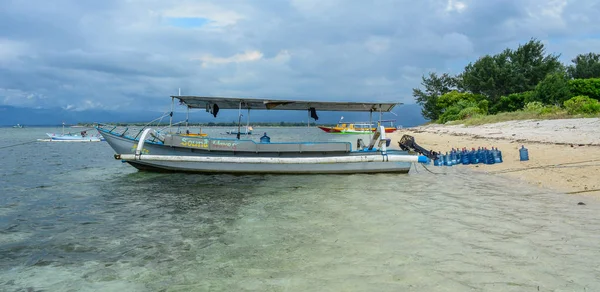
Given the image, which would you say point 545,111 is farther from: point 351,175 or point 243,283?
point 243,283

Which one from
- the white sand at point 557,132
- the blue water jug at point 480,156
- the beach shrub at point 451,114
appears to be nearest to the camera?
the blue water jug at point 480,156

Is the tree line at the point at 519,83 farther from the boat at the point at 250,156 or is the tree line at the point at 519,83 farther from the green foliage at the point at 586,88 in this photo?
the boat at the point at 250,156

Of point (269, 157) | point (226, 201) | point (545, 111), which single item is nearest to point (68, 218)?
point (226, 201)

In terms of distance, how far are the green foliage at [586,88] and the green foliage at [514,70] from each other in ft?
39.9

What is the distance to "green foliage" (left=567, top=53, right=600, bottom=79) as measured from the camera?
65.0m

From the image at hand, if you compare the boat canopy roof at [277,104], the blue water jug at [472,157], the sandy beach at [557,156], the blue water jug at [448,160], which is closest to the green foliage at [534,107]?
the sandy beach at [557,156]

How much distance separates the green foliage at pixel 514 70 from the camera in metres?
53.9

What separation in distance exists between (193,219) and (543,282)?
7.03 meters

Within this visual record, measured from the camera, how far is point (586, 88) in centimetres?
4062

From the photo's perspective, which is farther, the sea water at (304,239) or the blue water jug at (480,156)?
the blue water jug at (480,156)

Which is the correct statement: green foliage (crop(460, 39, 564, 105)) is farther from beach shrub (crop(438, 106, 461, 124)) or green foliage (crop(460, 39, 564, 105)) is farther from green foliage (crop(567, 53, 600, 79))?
green foliage (crop(567, 53, 600, 79))

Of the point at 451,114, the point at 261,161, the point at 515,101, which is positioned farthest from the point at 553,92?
the point at 261,161

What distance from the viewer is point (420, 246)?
658cm

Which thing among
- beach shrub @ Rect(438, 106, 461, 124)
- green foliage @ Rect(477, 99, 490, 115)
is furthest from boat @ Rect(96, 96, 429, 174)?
beach shrub @ Rect(438, 106, 461, 124)
